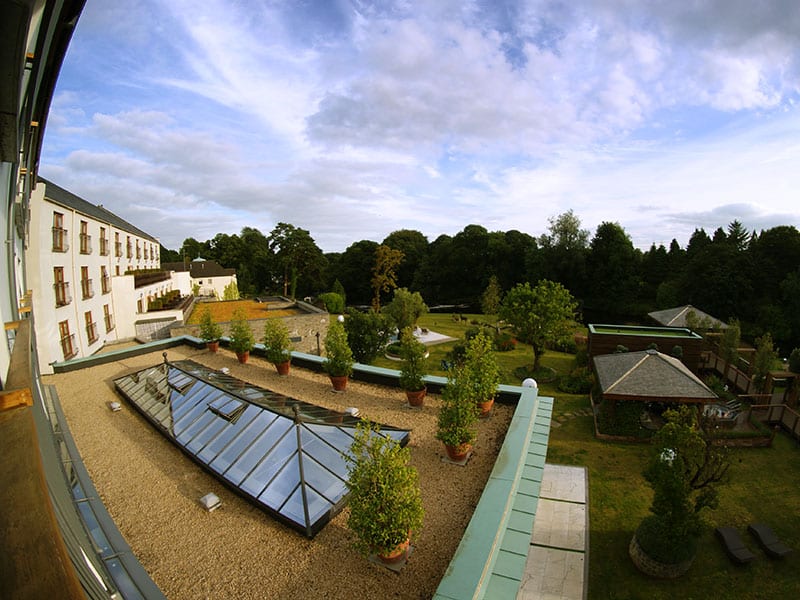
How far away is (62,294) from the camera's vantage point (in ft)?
61.4

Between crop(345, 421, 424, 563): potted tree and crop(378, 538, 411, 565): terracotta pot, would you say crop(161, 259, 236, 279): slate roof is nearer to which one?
crop(345, 421, 424, 563): potted tree

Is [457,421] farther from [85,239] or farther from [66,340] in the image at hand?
[85,239]

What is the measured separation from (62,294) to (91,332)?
3484mm

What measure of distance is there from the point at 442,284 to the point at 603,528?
49039 millimetres

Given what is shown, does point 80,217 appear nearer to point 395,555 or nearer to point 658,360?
point 395,555

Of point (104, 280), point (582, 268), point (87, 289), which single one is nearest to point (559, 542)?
point (87, 289)

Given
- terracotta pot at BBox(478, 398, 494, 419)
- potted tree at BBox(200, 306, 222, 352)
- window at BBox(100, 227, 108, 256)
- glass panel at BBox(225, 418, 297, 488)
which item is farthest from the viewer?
window at BBox(100, 227, 108, 256)

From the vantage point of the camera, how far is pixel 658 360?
15578 millimetres

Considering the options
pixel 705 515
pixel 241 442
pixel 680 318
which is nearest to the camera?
pixel 241 442

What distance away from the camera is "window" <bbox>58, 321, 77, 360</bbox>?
18158 millimetres

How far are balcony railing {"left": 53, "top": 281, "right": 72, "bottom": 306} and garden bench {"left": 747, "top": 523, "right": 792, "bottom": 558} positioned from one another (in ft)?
87.5

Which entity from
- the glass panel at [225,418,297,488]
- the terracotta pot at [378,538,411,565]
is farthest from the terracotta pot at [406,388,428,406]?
the terracotta pot at [378,538,411,565]

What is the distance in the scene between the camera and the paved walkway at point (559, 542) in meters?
8.88

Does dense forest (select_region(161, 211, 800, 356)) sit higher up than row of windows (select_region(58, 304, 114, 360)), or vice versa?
dense forest (select_region(161, 211, 800, 356))
